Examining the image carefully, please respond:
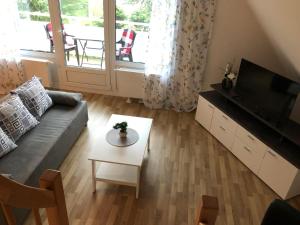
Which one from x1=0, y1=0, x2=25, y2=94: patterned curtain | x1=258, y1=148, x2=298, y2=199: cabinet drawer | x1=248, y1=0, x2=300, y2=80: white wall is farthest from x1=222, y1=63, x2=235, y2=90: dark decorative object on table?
x1=0, y1=0, x2=25, y2=94: patterned curtain

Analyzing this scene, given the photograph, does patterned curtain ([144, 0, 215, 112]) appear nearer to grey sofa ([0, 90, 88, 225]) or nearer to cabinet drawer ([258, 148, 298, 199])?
grey sofa ([0, 90, 88, 225])

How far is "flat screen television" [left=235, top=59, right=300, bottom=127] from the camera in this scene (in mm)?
2865

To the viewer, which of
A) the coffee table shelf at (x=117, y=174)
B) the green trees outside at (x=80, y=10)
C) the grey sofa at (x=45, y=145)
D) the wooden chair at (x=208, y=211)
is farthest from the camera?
the green trees outside at (x=80, y=10)

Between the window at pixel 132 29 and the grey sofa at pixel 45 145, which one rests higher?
the window at pixel 132 29

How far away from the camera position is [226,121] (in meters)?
3.39

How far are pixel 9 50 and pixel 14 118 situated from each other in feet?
6.54

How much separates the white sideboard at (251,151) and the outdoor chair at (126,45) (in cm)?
142

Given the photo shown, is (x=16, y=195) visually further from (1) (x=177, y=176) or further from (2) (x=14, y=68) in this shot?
(2) (x=14, y=68)

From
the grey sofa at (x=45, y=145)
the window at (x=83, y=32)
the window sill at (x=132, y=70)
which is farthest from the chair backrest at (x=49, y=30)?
the grey sofa at (x=45, y=145)

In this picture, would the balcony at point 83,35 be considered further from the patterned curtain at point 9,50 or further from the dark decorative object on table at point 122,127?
the dark decorative object on table at point 122,127

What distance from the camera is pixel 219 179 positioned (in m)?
2.97

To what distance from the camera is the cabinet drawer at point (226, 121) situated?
3.29 m

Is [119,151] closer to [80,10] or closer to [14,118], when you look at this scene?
[14,118]

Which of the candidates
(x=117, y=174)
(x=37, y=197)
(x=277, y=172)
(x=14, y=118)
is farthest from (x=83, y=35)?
(x=37, y=197)
